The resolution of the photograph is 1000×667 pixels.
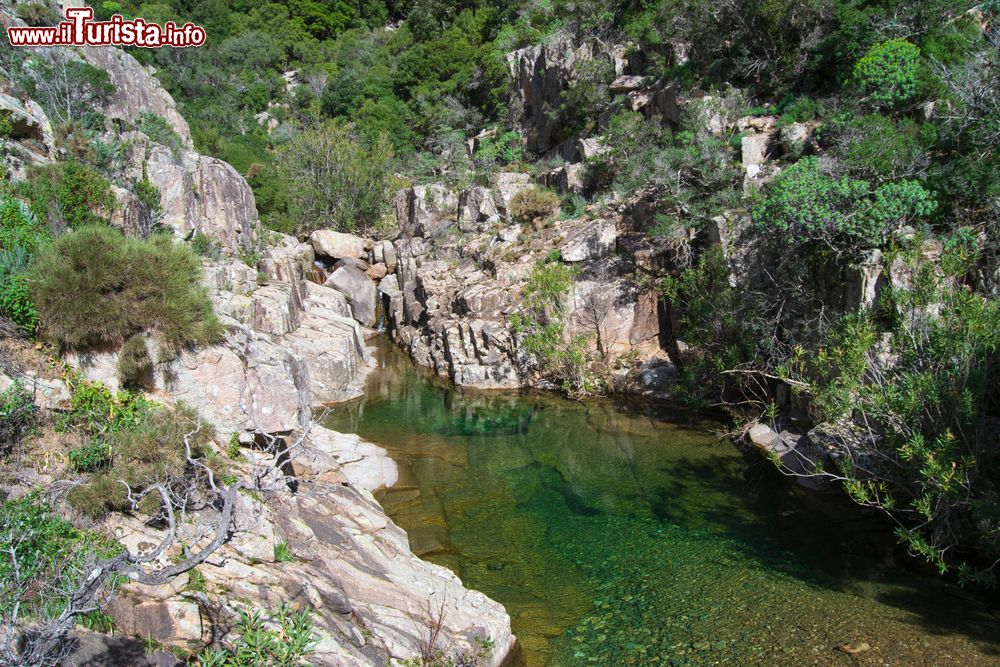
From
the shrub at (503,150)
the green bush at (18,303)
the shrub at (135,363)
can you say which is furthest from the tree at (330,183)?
the green bush at (18,303)

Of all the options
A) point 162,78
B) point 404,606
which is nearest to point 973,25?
point 404,606

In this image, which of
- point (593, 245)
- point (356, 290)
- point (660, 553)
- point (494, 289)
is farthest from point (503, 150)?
point (660, 553)

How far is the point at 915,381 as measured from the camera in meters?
8.70

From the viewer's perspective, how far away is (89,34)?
2372 centimetres

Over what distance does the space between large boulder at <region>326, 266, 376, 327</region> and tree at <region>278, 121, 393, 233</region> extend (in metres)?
5.63

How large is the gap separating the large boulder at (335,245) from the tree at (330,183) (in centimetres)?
201

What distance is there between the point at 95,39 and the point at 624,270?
22764 millimetres

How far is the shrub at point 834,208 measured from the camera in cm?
1234

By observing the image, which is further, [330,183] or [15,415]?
[330,183]

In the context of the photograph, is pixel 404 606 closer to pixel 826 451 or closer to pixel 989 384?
pixel 826 451

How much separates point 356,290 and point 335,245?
376cm

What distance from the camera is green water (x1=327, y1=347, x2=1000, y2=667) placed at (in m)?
7.56

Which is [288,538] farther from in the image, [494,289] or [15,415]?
[494,289]

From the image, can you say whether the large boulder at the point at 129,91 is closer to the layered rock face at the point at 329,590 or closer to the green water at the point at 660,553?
the green water at the point at 660,553
